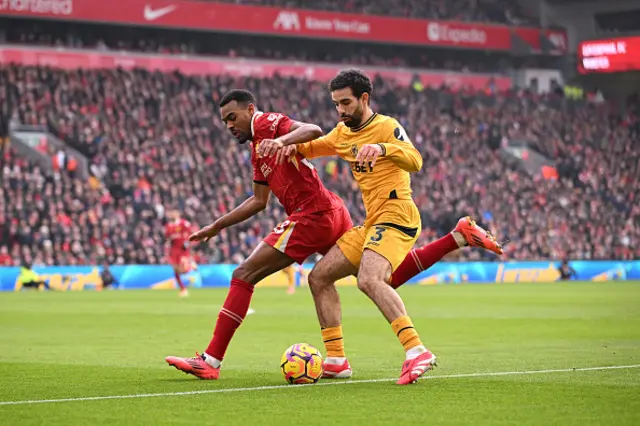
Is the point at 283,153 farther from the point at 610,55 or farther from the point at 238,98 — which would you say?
the point at 610,55

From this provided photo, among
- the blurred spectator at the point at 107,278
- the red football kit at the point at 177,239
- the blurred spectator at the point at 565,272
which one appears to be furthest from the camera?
the blurred spectator at the point at 565,272

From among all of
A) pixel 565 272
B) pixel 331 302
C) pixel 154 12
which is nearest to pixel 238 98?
pixel 331 302

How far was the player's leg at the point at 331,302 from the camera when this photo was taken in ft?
32.7

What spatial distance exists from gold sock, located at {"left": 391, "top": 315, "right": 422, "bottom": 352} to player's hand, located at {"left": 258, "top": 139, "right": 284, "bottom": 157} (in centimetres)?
170

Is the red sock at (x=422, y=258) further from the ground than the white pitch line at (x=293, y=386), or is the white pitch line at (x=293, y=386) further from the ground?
the red sock at (x=422, y=258)

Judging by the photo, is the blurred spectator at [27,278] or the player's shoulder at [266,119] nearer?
the player's shoulder at [266,119]

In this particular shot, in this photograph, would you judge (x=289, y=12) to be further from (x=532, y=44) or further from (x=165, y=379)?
(x=165, y=379)

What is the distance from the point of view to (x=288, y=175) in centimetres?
1020

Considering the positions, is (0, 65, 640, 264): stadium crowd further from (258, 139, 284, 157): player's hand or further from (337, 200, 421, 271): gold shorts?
(258, 139, 284, 157): player's hand

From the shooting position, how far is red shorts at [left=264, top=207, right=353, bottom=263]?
10.1 m

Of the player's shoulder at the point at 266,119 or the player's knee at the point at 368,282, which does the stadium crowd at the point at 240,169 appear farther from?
the player's knee at the point at 368,282

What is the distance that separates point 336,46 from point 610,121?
13406 millimetres

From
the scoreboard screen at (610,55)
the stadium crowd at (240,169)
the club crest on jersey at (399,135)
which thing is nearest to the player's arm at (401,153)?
the club crest on jersey at (399,135)

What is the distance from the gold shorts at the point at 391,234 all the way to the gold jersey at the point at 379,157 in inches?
3.0
